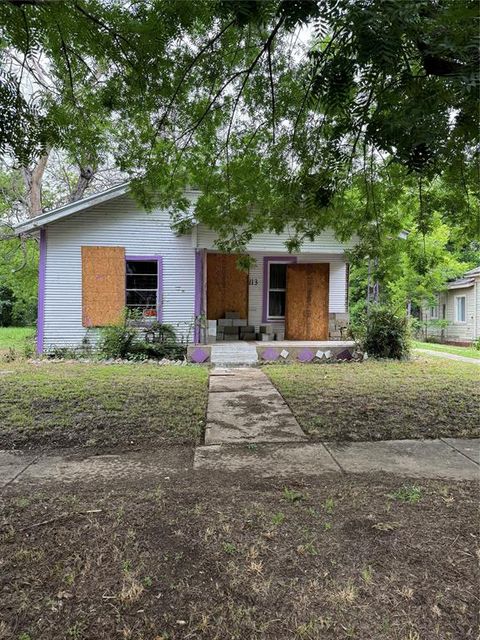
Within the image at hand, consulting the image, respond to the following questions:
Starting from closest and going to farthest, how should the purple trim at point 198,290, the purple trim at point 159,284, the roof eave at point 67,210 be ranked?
1. the roof eave at point 67,210
2. the purple trim at point 198,290
3. the purple trim at point 159,284

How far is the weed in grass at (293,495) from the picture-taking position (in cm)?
290

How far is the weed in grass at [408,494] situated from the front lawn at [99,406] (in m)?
2.03

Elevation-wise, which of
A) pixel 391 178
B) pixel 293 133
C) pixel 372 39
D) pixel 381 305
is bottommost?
pixel 381 305

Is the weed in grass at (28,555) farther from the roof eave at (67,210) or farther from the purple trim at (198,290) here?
the roof eave at (67,210)

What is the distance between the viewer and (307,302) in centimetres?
1242

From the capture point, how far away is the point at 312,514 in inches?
106

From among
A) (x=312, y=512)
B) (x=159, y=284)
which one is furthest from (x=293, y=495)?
(x=159, y=284)

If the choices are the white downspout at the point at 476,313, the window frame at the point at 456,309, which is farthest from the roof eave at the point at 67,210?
the window frame at the point at 456,309

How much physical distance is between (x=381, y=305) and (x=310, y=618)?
9718mm

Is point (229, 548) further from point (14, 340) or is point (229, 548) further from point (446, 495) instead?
point (14, 340)

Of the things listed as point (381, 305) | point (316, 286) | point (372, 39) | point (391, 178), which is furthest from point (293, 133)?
point (316, 286)

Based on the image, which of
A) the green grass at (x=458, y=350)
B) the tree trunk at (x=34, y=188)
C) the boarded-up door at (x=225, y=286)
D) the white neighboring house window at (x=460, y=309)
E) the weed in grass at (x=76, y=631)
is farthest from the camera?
the white neighboring house window at (x=460, y=309)

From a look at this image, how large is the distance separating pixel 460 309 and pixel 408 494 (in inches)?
866

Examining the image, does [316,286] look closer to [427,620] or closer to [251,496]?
[251,496]
